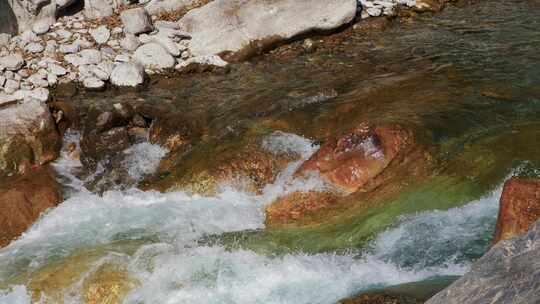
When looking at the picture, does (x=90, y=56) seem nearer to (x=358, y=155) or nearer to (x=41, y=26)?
(x=41, y=26)

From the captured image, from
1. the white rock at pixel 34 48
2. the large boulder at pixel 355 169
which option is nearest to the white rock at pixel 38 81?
the white rock at pixel 34 48

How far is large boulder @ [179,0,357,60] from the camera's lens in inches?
620

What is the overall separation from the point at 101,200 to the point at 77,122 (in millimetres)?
2830

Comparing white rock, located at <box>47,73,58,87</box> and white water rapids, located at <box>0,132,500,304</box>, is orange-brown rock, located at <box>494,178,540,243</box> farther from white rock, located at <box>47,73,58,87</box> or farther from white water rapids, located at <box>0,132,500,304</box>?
white rock, located at <box>47,73,58,87</box>

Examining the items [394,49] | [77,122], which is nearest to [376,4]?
[394,49]

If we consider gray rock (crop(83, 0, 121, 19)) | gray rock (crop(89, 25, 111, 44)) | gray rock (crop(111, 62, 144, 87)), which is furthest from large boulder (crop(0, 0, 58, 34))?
gray rock (crop(111, 62, 144, 87))

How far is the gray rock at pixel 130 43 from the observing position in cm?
1572

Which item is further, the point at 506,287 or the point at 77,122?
the point at 77,122

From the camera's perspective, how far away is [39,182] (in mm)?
10211

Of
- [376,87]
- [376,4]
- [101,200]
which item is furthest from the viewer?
[376,4]

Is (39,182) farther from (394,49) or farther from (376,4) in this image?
(376,4)

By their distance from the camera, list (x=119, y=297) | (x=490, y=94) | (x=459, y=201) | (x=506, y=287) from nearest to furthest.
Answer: (x=506, y=287)
(x=119, y=297)
(x=459, y=201)
(x=490, y=94)

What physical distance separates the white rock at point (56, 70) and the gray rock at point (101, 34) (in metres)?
1.33

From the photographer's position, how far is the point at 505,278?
4582mm
